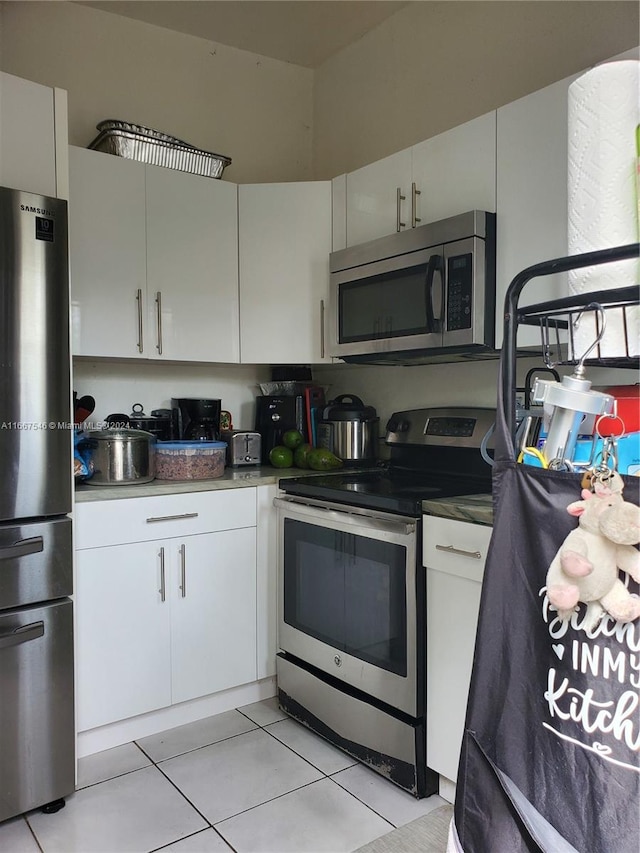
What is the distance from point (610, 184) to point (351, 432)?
1.83m

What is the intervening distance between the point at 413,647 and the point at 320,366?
5.28 ft

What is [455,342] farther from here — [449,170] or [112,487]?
[112,487]

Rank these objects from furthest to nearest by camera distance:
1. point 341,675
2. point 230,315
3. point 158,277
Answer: point 230,315, point 158,277, point 341,675

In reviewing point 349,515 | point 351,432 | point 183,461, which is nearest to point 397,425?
point 351,432

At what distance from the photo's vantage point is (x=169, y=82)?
2.85m

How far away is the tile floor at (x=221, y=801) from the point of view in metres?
1.69

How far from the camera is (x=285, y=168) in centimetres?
321

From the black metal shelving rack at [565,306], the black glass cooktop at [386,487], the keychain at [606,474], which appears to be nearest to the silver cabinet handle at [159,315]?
the black glass cooktop at [386,487]

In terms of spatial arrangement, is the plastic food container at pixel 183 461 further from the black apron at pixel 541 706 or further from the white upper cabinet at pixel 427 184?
the black apron at pixel 541 706

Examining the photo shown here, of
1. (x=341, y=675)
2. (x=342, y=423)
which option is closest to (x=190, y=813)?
(x=341, y=675)

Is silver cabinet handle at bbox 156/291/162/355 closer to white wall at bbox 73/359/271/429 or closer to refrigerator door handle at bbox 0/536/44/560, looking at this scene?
white wall at bbox 73/359/271/429

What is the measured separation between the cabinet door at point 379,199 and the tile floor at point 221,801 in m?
1.83

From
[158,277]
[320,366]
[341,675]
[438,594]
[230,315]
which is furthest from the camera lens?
[320,366]

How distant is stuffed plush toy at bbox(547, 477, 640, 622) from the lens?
0.73 metres
